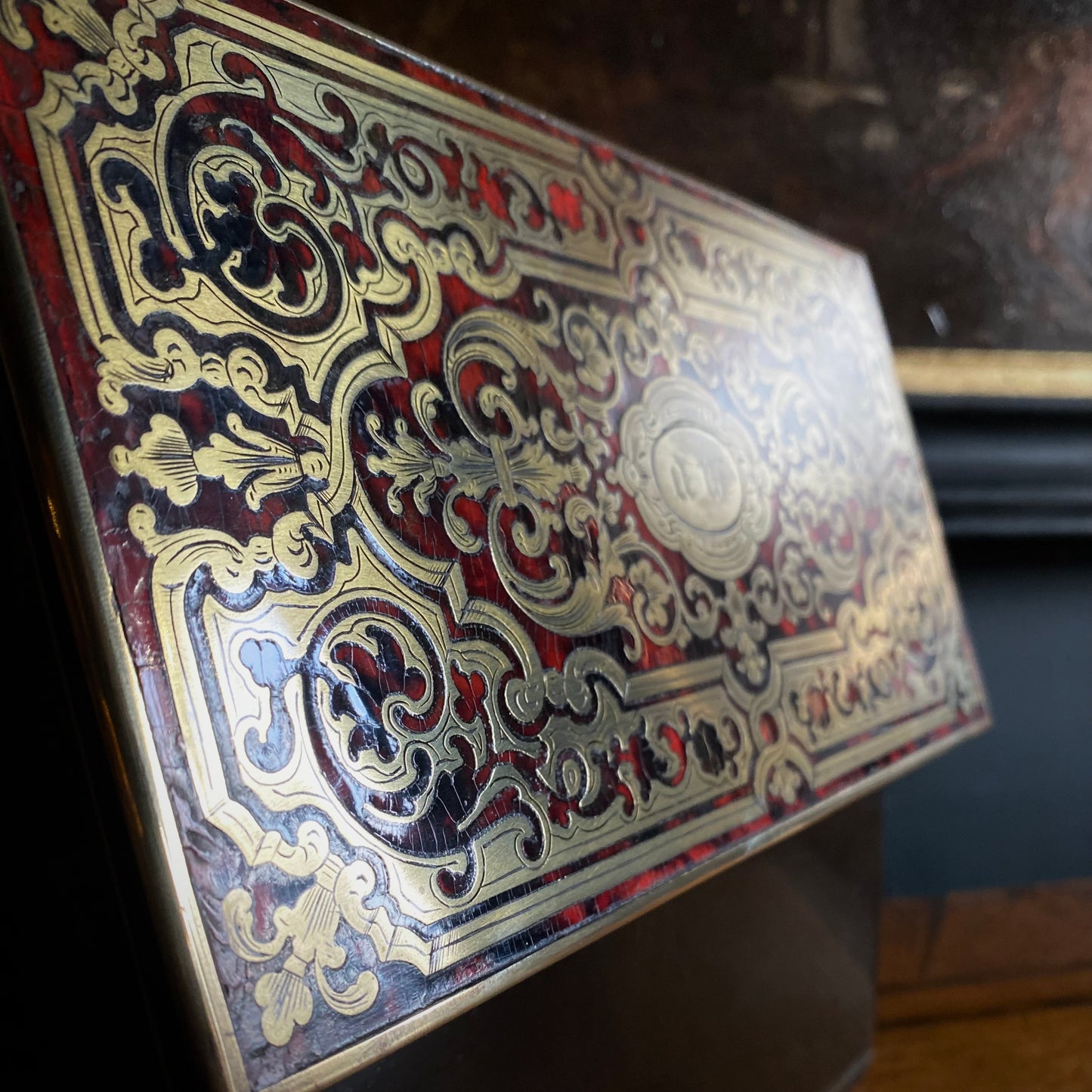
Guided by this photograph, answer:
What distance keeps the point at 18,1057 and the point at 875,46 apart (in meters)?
1.38

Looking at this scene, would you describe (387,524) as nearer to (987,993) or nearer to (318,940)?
(318,940)

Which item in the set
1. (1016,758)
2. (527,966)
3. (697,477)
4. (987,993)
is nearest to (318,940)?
(527,966)

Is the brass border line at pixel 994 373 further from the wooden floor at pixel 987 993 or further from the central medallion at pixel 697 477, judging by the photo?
the wooden floor at pixel 987 993

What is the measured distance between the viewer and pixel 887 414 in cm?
91

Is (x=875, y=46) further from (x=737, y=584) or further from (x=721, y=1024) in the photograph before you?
(x=721, y=1024)

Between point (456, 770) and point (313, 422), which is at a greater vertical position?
point (313, 422)

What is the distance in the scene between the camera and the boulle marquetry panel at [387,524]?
1.18 feet

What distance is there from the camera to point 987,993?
45.2 inches

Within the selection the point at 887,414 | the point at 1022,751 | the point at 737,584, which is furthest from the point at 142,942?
the point at 1022,751

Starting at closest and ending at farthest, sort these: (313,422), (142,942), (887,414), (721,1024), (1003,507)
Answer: (142,942), (313,422), (721,1024), (887,414), (1003,507)

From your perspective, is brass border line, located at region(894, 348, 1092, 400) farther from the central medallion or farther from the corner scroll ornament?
the corner scroll ornament

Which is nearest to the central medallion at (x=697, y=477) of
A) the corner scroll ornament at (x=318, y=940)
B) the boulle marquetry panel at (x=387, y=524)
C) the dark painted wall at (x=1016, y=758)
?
the boulle marquetry panel at (x=387, y=524)

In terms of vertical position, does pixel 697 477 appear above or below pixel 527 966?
above

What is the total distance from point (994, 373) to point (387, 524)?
3.53 feet
